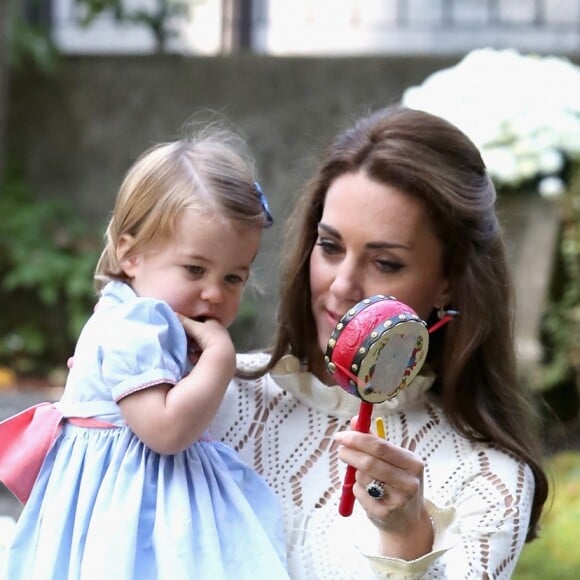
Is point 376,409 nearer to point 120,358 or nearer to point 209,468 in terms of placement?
point 209,468

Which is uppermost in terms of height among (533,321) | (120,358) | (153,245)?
(153,245)

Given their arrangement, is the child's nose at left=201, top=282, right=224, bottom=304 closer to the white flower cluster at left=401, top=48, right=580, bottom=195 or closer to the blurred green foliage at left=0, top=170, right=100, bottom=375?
the white flower cluster at left=401, top=48, right=580, bottom=195

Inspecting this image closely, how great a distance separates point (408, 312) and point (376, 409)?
70 centimetres

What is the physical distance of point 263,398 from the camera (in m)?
2.73

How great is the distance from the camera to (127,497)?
2.19 metres

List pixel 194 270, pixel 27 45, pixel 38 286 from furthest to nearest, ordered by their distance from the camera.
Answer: pixel 27 45 → pixel 38 286 → pixel 194 270

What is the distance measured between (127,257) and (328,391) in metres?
0.55

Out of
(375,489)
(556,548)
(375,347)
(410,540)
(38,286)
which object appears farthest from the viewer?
(38,286)

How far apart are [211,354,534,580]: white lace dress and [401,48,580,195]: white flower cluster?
5.69 ft

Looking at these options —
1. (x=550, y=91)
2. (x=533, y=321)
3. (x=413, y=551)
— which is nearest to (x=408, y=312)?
(x=413, y=551)

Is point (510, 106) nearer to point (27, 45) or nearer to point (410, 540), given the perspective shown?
point (410, 540)

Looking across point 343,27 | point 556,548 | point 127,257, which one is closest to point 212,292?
point 127,257

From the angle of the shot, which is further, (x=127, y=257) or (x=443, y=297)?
(x=443, y=297)

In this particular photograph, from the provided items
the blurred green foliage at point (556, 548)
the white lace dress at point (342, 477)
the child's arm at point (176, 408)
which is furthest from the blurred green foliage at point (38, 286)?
the child's arm at point (176, 408)
